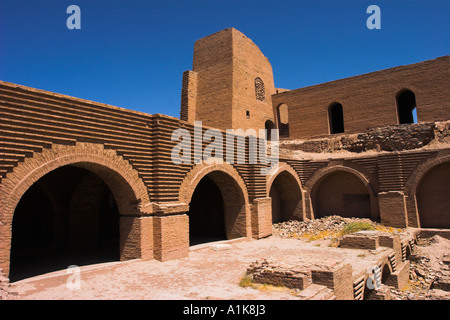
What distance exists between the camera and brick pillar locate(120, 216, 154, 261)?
362 inches

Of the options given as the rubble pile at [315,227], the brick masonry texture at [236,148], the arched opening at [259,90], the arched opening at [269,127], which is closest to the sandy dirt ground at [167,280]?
the brick masonry texture at [236,148]

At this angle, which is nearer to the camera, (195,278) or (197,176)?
(195,278)

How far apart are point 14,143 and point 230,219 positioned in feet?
27.6

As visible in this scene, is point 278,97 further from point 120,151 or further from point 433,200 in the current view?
point 120,151

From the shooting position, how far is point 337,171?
1777cm

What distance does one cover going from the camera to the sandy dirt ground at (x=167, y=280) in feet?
21.4

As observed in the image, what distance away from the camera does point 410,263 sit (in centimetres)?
1312

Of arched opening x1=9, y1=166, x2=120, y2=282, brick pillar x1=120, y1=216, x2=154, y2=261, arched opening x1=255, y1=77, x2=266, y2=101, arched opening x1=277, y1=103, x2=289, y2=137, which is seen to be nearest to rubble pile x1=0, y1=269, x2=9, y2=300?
brick pillar x1=120, y1=216, x2=154, y2=261

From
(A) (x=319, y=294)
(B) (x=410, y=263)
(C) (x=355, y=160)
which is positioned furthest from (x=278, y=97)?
(A) (x=319, y=294)

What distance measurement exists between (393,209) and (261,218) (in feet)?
21.5

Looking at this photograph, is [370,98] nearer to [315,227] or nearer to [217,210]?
[315,227]

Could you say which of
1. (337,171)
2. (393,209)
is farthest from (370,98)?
(393,209)

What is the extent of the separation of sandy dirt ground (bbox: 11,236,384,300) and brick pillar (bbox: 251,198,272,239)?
2.51 meters

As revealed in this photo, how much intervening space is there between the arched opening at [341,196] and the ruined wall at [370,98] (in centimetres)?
416
